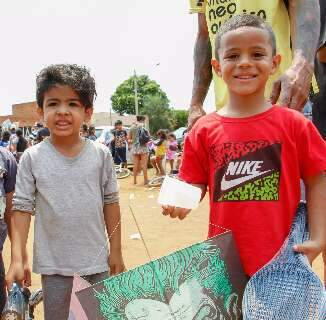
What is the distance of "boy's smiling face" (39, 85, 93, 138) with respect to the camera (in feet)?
7.14

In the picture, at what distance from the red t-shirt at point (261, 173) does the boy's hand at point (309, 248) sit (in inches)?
3.7

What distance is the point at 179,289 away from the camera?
56.2 inches

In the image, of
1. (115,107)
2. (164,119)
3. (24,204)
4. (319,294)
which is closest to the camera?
(319,294)

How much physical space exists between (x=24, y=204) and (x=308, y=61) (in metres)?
1.21

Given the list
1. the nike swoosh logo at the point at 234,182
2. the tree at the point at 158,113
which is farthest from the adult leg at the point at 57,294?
the tree at the point at 158,113

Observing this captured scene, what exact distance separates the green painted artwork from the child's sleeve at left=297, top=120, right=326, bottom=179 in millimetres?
318

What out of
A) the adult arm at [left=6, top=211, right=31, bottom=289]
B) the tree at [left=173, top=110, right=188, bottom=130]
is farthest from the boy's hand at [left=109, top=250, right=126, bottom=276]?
the tree at [left=173, top=110, right=188, bottom=130]

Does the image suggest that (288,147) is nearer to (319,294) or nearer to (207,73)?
(319,294)

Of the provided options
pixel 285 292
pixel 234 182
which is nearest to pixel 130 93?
pixel 234 182

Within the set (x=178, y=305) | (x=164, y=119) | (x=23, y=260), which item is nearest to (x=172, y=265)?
(x=178, y=305)

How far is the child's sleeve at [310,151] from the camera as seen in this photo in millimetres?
1550

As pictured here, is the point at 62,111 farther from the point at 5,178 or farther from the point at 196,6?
the point at 196,6

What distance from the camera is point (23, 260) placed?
2.14 meters

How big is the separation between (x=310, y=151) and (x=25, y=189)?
1.14 metres
